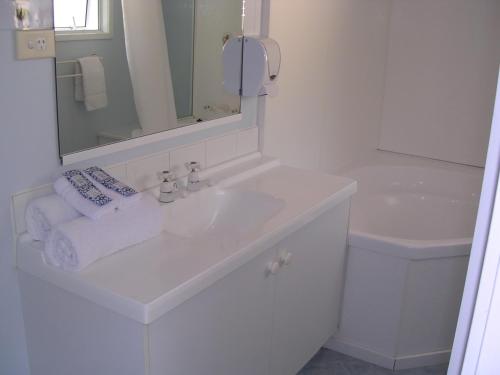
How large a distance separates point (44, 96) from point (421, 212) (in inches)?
99.3

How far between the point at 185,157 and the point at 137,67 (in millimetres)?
369

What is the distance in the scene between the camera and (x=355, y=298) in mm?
2434

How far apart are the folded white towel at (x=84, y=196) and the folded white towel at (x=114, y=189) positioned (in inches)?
0.6

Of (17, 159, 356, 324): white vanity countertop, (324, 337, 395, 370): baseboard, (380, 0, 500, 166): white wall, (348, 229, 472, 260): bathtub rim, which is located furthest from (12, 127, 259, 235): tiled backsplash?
(380, 0, 500, 166): white wall

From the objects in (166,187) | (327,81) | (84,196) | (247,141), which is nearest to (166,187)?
(166,187)

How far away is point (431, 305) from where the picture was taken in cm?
239

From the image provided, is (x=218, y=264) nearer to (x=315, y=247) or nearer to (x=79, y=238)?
(x=79, y=238)

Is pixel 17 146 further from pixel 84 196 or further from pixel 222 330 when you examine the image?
pixel 222 330

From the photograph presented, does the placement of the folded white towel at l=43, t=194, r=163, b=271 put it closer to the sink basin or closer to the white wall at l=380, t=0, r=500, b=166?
the sink basin

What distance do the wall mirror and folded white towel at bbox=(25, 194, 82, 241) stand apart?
17cm

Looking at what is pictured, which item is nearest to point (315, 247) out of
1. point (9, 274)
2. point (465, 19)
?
point (9, 274)

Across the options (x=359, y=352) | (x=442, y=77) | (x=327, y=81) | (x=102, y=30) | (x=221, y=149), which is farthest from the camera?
(x=442, y=77)

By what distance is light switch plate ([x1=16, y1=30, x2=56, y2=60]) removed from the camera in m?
1.37

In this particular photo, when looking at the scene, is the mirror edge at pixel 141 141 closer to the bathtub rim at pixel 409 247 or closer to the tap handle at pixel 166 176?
the tap handle at pixel 166 176
